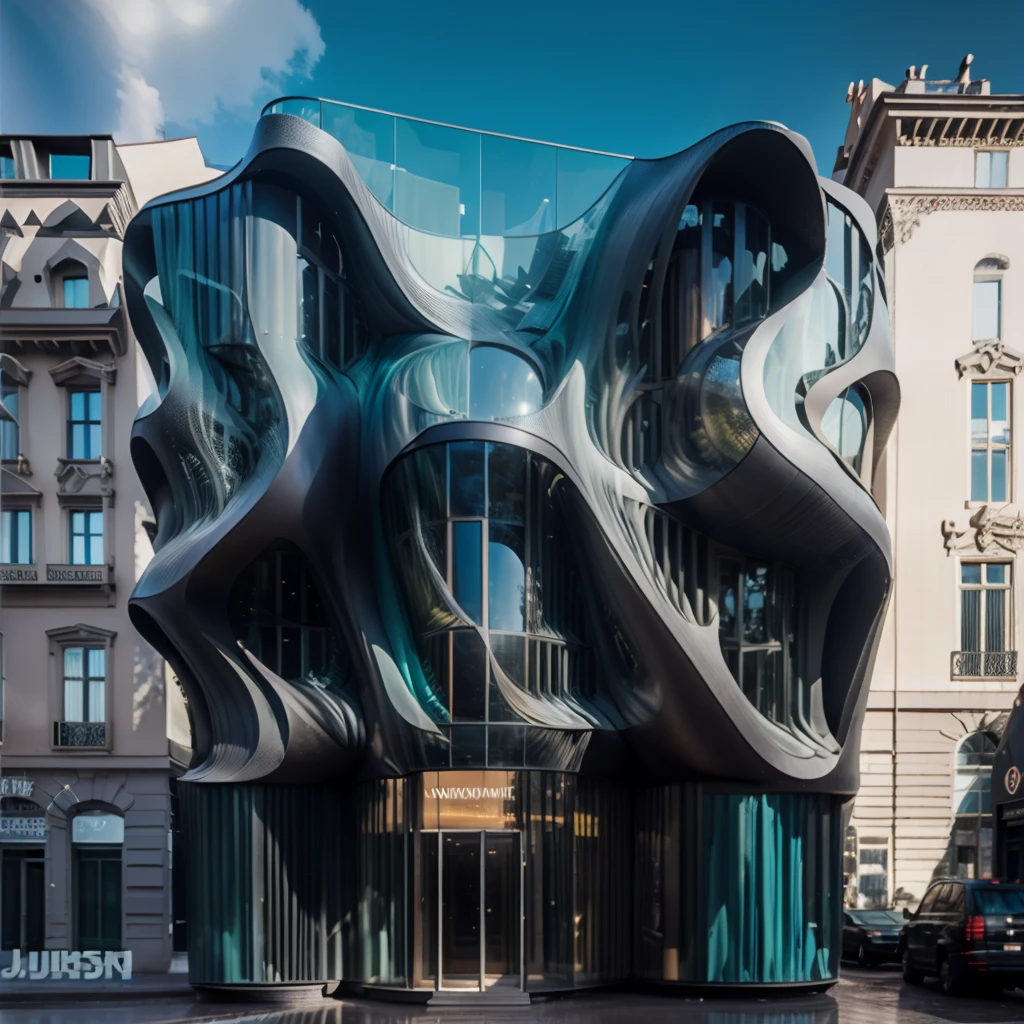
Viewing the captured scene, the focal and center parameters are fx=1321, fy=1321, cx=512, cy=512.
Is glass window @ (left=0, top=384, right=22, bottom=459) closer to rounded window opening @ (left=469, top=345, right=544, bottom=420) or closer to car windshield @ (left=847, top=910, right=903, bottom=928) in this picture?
rounded window opening @ (left=469, top=345, right=544, bottom=420)

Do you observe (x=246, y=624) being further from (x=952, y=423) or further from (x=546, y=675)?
(x=952, y=423)

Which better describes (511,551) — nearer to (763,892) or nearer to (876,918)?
(763,892)

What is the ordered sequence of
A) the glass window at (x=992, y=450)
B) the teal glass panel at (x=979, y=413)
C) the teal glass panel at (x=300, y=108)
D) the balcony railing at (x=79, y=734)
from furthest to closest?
1. the teal glass panel at (x=979, y=413)
2. the glass window at (x=992, y=450)
3. the balcony railing at (x=79, y=734)
4. the teal glass panel at (x=300, y=108)

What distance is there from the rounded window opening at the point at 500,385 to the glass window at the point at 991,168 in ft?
64.4

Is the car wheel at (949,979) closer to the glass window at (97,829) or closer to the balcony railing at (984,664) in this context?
the balcony railing at (984,664)

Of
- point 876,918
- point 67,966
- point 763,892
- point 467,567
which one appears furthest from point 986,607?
point 67,966

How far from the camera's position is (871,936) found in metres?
28.6

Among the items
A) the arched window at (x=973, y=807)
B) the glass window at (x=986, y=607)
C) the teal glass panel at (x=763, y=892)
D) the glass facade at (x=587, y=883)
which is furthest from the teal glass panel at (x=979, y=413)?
the teal glass panel at (x=763, y=892)

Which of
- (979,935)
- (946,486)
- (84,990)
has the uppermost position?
(946,486)

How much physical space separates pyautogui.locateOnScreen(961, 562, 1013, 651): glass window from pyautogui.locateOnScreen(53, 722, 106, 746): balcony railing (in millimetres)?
22401

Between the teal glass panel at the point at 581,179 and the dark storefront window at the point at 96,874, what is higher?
the teal glass panel at the point at 581,179

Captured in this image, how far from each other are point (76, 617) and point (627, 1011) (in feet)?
57.9

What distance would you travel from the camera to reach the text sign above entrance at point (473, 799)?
2197 centimetres

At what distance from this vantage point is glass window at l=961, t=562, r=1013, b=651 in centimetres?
3550
